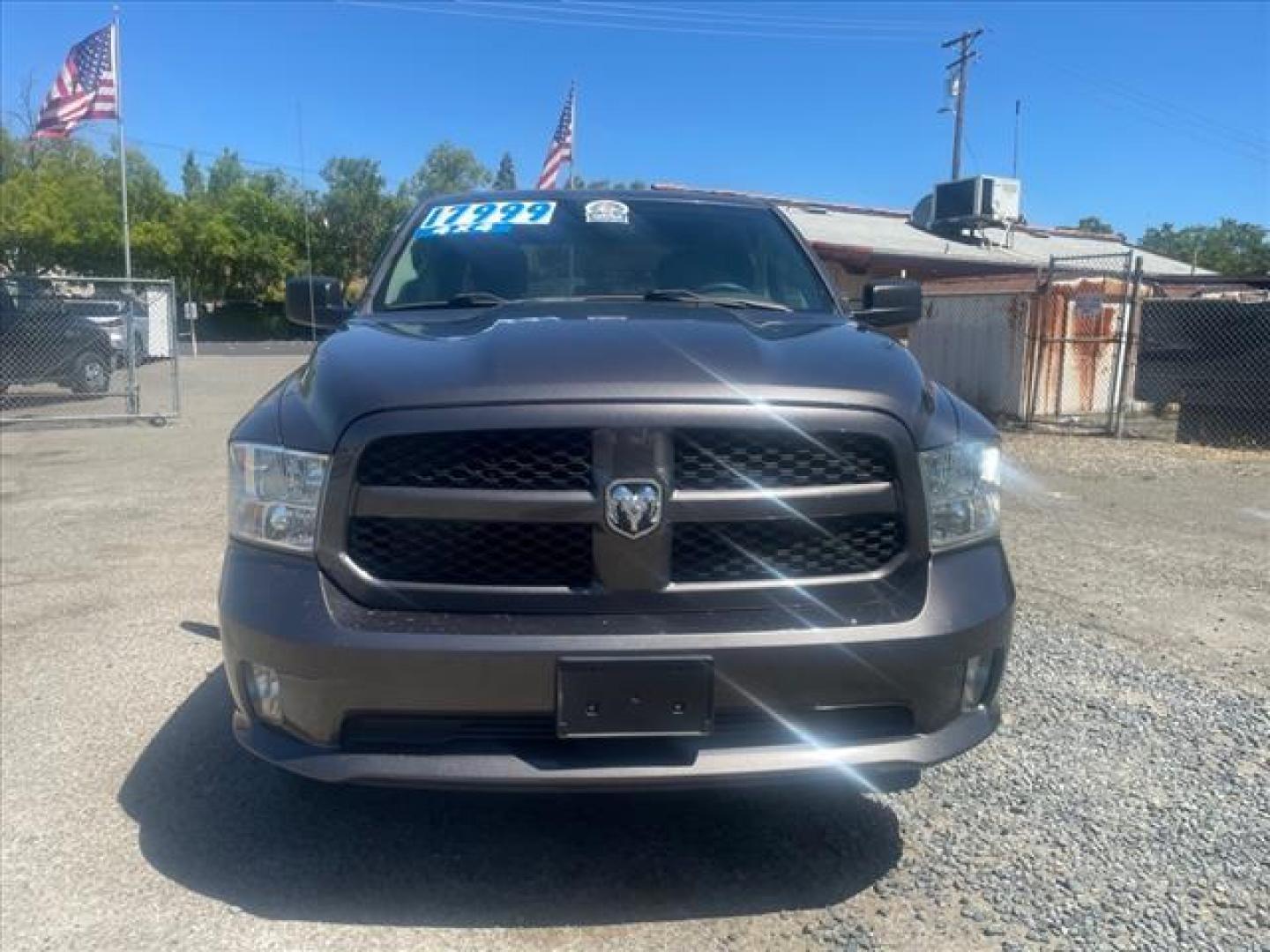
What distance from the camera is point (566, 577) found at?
8.29 ft

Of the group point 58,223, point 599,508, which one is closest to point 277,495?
point 599,508

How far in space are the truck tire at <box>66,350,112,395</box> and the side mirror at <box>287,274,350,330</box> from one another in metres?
12.5

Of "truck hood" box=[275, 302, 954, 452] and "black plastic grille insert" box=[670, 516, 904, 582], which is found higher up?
"truck hood" box=[275, 302, 954, 452]

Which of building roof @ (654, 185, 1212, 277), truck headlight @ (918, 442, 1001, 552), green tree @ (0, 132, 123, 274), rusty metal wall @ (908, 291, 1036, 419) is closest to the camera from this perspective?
truck headlight @ (918, 442, 1001, 552)

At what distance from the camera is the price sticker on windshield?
4.20 metres

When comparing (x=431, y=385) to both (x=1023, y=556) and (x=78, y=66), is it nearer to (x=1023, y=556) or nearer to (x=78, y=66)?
(x=1023, y=556)

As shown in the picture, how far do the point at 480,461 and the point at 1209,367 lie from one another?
12505 millimetres

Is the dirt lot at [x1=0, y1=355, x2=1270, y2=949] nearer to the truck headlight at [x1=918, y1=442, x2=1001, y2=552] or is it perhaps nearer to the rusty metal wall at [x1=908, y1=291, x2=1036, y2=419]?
the truck headlight at [x1=918, y1=442, x2=1001, y2=552]

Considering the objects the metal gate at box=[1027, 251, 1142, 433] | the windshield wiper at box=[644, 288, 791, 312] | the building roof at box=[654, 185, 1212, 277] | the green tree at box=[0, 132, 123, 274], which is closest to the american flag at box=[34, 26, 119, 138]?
the building roof at box=[654, 185, 1212, 277]

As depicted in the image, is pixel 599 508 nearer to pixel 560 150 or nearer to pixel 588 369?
pixel 588 369

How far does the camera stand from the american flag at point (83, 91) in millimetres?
19969

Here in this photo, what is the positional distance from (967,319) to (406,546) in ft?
48.6

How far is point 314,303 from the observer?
4.22 m

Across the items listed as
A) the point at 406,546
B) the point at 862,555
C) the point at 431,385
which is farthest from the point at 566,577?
the point at 862,555
